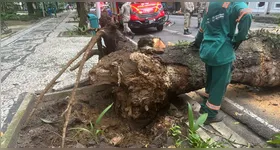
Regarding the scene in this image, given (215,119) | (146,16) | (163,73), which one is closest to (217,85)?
(215,119)

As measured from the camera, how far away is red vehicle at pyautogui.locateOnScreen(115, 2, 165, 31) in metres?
1.51

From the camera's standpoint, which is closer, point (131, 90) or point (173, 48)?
point (131, 90)

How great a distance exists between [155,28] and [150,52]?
0.31 meters

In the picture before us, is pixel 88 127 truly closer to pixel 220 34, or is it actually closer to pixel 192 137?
pixel 192 137

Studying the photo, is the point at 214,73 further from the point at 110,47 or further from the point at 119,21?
the point at 110,47

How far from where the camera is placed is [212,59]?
1.95m

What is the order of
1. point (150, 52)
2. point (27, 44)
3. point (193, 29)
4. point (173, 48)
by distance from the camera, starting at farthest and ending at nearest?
point (27, 44) < point (193, 29) < point (173, 48) < point (150, 52)

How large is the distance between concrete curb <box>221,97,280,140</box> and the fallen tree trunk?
0.33 m

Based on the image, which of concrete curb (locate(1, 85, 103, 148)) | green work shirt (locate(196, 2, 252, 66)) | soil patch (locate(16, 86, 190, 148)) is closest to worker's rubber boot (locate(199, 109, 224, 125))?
soil patch (locate(16, 86, 190, 148))

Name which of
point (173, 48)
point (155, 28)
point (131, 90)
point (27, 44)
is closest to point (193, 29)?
point (173, 48)

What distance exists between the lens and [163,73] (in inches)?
81.0

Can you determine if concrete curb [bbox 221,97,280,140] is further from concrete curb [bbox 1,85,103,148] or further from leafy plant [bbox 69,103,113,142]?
concrete curb [bbox 1,85,103,148]

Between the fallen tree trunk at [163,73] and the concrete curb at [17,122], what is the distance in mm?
→ 851

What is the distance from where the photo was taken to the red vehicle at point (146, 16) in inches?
59.6
